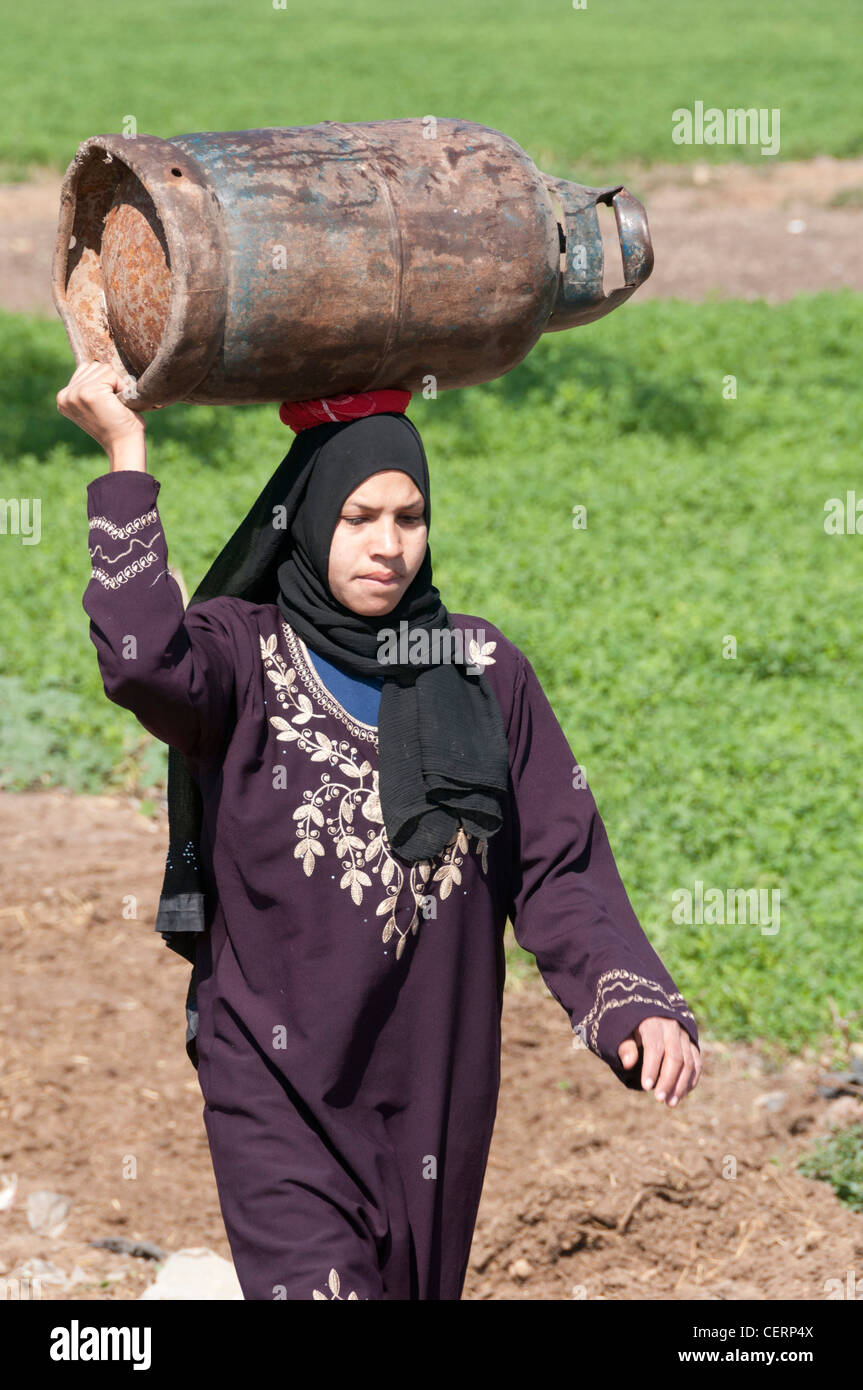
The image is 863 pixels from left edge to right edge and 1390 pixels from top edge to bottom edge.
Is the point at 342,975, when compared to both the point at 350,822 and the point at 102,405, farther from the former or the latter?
the point at 102,405

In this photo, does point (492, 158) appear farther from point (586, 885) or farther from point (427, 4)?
point (427, 4)

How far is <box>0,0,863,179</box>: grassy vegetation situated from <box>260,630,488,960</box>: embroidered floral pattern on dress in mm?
21637

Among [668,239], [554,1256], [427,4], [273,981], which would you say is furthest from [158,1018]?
[427,4]

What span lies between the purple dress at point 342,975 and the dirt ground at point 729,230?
13.8 m

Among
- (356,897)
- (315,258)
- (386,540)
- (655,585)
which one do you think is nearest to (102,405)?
(315,258)

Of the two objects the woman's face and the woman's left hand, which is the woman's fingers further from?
the woman's left hand

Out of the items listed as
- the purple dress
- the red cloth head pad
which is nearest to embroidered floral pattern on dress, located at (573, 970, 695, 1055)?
the purple dress

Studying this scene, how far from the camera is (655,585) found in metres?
9.09

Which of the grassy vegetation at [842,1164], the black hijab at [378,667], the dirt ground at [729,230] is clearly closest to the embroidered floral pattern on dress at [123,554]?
the black hijab at [378,667]

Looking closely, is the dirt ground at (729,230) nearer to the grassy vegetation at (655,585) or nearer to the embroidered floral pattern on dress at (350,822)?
the grassy vegetation at (655,585)

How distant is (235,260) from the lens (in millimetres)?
2582

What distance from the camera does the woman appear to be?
2912mm

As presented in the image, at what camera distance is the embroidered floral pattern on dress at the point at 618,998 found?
2.91m

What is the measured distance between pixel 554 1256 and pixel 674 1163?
1.64ft
